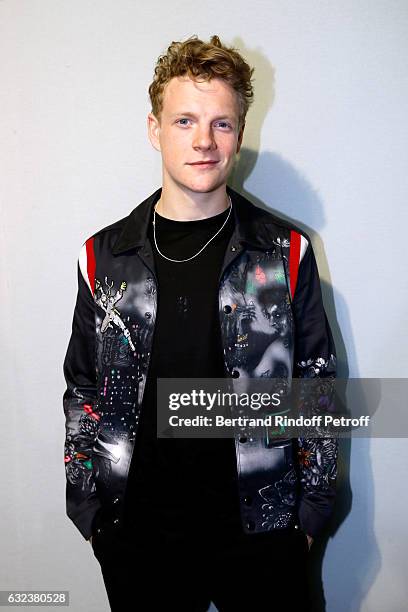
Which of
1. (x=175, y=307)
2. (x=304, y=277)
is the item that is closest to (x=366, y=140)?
(x=304, y=277)

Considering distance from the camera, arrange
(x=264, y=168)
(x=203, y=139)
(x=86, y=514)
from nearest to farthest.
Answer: (x=203, y=139) < (x=86, y=514) < (x=264, y=168)

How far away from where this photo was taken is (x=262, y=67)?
1771 millimetres

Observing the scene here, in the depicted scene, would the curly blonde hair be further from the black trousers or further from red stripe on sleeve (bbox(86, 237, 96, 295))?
the black trousers

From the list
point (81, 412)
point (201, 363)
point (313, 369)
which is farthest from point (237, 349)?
point (81, 412)

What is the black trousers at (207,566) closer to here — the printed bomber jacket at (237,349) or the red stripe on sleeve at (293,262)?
the printed bomber jacket at (237,349)

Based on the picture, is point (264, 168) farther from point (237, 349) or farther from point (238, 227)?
point (237, 349)

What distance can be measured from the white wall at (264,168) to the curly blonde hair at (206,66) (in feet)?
0.94

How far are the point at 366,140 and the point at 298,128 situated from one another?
0.64ft

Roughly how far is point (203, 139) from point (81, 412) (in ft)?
2.63

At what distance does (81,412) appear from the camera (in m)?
1.70

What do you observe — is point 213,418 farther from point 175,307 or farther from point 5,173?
point 5,173

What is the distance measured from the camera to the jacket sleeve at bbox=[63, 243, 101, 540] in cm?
167

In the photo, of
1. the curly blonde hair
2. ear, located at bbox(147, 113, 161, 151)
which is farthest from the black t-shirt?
the curly blonde hair

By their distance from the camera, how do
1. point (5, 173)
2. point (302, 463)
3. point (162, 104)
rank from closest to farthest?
point (162, 104), point (302, 463), point (5, 173)
